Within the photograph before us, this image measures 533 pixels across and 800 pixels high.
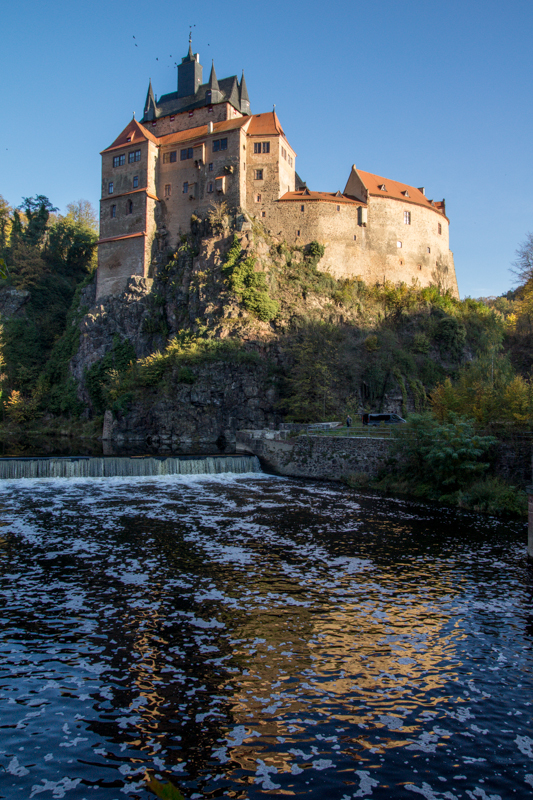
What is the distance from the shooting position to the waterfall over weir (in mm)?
28812

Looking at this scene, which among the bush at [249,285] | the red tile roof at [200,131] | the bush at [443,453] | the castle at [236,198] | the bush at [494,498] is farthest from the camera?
the red tile roof at [200,131]

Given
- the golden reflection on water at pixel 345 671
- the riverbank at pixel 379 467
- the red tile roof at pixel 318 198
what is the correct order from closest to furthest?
1. the golden reflection on water at pixel 345 671
2. the riverbank at pixel 379 467
3. the red tile roof at pixel 318 198

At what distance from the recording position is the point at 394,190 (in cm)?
6291

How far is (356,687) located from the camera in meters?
8.21

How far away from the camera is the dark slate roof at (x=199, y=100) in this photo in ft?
202

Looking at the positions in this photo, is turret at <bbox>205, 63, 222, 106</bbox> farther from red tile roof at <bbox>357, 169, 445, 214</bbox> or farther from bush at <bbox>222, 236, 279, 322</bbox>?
bush at <bbox>222, 236, 279, 322</bbox>

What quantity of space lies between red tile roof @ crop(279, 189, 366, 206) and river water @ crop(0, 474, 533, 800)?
47924 mm

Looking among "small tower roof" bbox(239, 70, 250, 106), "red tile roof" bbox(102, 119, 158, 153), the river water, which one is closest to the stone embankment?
the river water

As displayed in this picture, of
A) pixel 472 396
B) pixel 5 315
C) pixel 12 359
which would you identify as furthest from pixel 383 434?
pixel 5 315

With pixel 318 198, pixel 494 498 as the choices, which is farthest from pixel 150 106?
pixel 494 498

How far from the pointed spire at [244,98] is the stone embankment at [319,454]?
153 ft

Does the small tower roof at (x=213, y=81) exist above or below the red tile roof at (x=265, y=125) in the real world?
above

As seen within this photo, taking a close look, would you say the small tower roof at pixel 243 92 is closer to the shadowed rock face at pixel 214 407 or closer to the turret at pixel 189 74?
the turret at pixel 189 74

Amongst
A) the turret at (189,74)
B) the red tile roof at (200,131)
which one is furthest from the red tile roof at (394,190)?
the turret at (189,74)
